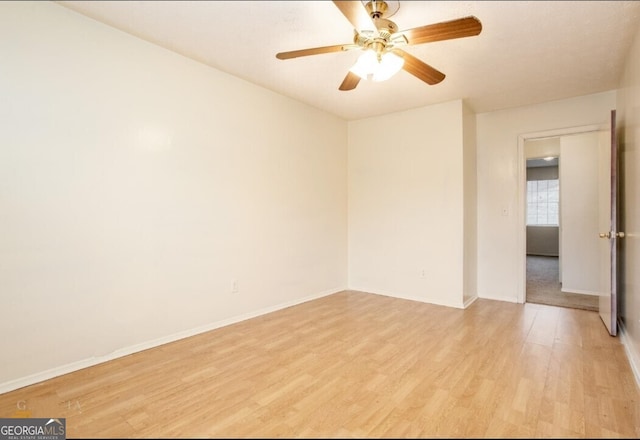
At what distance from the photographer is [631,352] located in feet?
8.15

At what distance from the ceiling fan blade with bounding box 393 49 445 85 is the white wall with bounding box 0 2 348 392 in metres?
1.73

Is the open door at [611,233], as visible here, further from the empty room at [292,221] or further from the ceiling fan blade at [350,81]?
the ceiling fan blade at [350,81]

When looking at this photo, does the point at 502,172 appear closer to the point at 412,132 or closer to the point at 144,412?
the point at 412,132

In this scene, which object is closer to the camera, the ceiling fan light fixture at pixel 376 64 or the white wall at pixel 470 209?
the ceiling fan light fixture at pixel 376 64

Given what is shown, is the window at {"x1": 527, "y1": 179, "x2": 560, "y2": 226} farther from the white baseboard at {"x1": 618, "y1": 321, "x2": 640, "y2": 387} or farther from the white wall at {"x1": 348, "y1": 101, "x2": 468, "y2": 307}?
the white baseboard at {"x1": 618, "y1": 321, "x2": 640, "y2": 387}

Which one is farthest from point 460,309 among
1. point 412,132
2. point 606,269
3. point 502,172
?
point 412,132

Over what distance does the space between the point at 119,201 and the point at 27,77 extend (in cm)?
91

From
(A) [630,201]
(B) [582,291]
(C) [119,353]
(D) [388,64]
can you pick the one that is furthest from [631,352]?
(C) [119,353]

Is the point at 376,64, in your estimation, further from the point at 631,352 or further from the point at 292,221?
the point at 631,352

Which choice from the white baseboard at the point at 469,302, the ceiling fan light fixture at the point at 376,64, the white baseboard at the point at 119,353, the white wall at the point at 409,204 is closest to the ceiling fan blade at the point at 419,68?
the ceiling fan light fixture at the point at 376,64

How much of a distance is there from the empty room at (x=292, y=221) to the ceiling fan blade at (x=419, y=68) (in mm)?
21

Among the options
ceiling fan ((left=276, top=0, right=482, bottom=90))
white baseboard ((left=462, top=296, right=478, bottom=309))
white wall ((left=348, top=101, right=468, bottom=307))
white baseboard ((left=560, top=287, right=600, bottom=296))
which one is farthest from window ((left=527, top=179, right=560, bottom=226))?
ceiling fan ((left=276, top=0, right=482, bottom=90))

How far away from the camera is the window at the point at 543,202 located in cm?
847

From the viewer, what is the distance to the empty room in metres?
1.95
